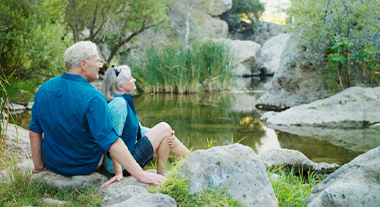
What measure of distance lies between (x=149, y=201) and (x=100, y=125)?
607 mm

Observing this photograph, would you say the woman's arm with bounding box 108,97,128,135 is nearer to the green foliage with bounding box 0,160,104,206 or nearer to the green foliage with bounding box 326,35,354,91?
the green foliage with bounding box 0,160,104,206

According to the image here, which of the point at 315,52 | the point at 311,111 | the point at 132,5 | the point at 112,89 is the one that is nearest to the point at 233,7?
the point at 132,5

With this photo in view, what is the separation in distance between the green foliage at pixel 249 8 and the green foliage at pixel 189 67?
16.4 metres

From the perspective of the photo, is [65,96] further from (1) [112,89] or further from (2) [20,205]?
(2) [20,205]

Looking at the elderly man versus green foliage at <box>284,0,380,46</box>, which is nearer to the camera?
the elderly man

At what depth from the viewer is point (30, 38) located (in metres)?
7.52

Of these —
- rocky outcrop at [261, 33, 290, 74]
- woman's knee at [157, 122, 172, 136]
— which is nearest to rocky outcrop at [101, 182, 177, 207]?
woman's knee at [157, 122, 172, 136]

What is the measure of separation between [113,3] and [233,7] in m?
17.1

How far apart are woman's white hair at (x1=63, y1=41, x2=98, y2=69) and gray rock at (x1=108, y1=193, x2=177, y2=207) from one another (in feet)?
3.29

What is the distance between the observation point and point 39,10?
24.4 ft

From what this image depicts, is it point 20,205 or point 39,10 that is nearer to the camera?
point 20,205

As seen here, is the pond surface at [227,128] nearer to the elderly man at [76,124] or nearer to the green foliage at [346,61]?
the elderly man at [76,124]

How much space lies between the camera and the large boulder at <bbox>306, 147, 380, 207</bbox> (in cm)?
174

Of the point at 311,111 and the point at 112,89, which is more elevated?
the point at 112,89
